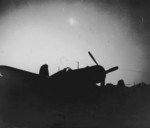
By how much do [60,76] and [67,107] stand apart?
2601 millimetres

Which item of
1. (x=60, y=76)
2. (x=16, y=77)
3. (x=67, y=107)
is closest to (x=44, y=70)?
(x=60, y=76)

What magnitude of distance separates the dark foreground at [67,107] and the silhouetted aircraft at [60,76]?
1.57 ft

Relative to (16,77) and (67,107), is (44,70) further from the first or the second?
(67,107)

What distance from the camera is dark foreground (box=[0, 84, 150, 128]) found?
10.4 m

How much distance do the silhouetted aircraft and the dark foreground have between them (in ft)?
1.57

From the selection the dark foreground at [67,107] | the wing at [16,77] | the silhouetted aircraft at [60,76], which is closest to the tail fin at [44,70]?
the silhouetted aircraft at [60,76]

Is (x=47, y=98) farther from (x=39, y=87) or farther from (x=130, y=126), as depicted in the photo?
(x=130, y=126)

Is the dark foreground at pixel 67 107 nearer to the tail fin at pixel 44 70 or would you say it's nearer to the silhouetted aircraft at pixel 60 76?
the silhouetted aircraft at pixel 60 76

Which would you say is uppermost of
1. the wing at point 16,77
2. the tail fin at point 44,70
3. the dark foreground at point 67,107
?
the tail fin at point 44,70

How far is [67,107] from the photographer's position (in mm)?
12320

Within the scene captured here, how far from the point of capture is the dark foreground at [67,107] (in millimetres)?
10406

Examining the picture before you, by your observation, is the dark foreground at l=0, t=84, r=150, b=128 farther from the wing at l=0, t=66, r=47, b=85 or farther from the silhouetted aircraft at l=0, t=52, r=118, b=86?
the wing at l=0, t=66, r=47, b=85

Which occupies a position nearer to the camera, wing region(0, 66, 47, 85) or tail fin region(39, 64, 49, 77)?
wing region(0, 66, 47, 85)

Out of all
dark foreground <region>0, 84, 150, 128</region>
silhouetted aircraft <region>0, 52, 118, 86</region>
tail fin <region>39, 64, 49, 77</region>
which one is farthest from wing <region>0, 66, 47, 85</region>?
tail fin <region>39, 64, 49, 77</region>
